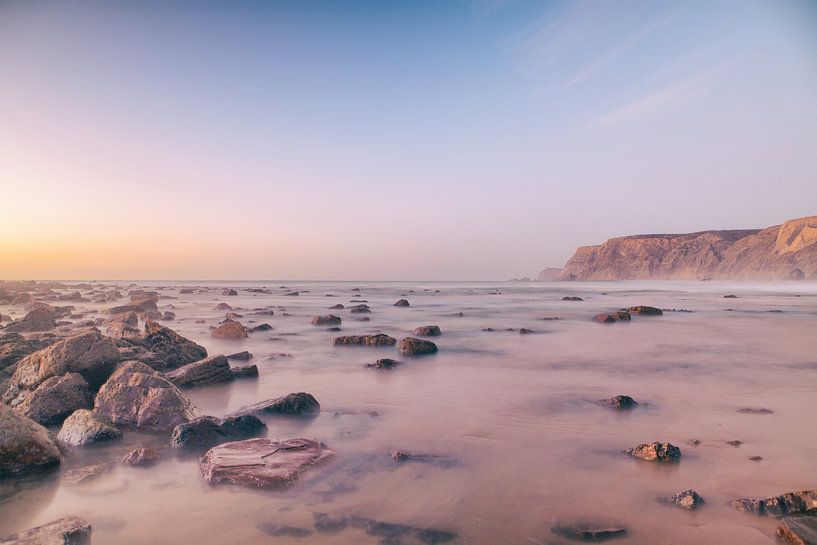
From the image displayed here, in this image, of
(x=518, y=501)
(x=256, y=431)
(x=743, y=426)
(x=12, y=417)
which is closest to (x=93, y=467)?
(x=12, y=417)

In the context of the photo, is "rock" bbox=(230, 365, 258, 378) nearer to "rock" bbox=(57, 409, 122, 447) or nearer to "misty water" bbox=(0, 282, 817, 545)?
"misty water" bbox=(0, 282, 817, 545)

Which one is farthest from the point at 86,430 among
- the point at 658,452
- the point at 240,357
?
the point at 658,452

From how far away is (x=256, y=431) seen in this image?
17.1 feet

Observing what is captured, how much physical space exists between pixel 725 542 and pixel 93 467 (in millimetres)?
5348

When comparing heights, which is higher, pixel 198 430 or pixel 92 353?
pixel 92 353

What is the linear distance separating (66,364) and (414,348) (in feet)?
22.2

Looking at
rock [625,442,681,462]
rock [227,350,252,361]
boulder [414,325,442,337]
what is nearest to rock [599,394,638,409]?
rock [625,442,681,462]

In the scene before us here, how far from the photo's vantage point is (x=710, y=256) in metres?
95.6

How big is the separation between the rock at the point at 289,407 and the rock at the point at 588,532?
3.66 metres

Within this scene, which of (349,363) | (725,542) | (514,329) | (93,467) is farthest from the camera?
(514,329)

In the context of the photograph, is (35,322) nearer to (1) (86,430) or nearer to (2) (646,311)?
(1) (86,430)

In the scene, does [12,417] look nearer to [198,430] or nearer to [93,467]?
[93,467]

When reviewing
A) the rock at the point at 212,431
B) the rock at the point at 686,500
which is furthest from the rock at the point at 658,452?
the rock at the point at 212,431

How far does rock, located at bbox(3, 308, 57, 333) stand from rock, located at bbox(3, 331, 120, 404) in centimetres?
1025
